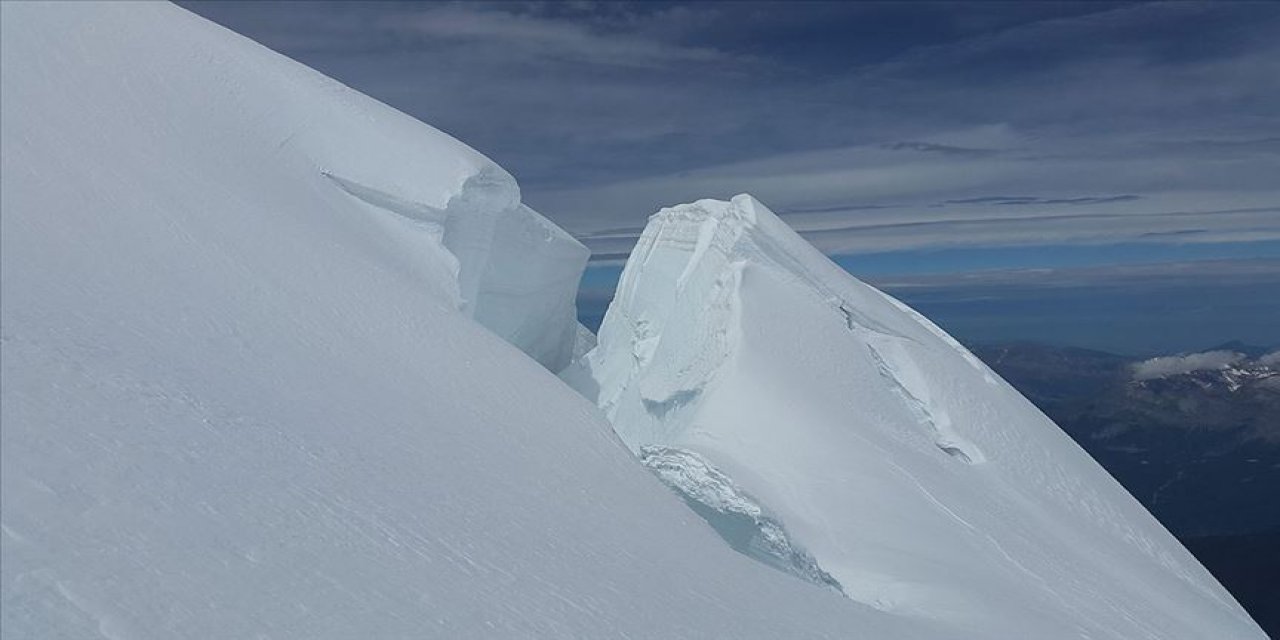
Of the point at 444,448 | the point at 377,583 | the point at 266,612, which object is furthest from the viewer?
the point at 444,448

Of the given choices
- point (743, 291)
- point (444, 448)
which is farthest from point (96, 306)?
point (743, 291)

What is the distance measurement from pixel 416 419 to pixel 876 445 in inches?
213

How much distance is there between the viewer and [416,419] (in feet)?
22.4

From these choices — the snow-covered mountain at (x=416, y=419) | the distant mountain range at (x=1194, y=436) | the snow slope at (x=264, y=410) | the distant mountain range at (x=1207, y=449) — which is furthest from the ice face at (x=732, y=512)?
the distant mountain range at (x=1194, y=436)

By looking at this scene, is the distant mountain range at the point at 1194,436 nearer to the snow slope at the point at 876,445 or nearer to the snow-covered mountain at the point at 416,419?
the snow slope at the point at 876,445

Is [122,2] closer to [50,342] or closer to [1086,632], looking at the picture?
[50,342]

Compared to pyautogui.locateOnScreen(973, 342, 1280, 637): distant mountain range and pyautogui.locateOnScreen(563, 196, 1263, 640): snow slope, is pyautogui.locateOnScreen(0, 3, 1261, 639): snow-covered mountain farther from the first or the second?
pyautogui.locateOnScreen(973, 342, 1280, 637): distant mountain range

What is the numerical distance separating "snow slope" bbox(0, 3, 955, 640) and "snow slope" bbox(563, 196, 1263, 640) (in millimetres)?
1466

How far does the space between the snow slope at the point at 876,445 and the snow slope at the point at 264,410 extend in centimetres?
147

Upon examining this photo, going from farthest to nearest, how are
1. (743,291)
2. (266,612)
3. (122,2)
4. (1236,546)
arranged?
A: (1236,546) → (743,291) → (122,2) → (266,612)

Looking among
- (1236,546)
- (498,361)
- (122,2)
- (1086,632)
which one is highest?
(1236,546)

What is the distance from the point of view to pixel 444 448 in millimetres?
6625

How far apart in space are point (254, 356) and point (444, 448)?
1358mm

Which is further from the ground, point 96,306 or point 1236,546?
point 1236,546
